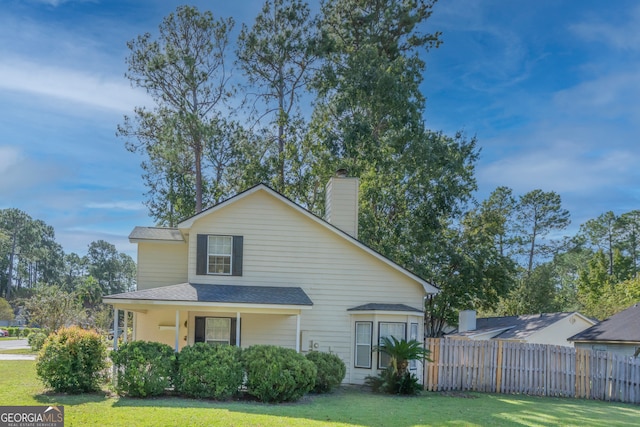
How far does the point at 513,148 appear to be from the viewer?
94.1 feet

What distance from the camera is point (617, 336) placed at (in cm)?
1850

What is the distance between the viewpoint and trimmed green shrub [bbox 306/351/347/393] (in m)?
14.5

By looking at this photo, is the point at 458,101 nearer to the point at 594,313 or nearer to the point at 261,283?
the point at 261,283

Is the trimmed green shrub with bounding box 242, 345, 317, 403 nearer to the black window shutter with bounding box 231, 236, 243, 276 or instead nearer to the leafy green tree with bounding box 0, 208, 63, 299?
the black window shutter with bounding box 231, 236, 243, 276

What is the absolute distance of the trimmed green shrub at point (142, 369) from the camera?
1222cm

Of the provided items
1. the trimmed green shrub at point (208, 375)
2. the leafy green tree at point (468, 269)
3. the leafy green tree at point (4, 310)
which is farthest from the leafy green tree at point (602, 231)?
the leafy green tree at point (4, 310)

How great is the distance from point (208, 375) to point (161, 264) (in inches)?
298

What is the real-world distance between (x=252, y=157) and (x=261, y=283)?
500 inches

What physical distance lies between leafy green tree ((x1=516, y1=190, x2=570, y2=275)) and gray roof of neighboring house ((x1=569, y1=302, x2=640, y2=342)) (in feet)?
102

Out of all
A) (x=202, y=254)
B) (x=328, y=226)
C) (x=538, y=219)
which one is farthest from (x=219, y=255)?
(x=538, y=219)

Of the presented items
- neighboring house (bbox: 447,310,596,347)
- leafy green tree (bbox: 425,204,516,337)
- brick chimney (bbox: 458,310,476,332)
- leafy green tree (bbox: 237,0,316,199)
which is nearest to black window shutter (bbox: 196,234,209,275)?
leafy green tree (bbox: 237,0,316,199)

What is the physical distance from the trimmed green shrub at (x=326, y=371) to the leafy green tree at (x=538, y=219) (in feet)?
131

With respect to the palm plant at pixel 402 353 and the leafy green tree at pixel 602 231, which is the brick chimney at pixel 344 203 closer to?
the palm plant at pixel 402 353

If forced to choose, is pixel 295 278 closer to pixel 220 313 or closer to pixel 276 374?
pixel 220 313
